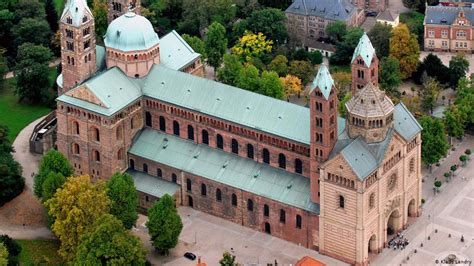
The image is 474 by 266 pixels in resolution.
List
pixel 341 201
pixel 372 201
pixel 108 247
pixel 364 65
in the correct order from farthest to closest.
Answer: pixel 364 65, pixel 372 201, pixel 341 201, pixel 108 247

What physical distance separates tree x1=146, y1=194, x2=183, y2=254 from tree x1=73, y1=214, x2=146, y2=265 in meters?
6.47

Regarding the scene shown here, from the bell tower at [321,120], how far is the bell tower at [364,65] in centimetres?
754

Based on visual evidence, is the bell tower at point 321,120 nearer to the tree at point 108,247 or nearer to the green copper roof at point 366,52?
the green copper roof at point 366,52

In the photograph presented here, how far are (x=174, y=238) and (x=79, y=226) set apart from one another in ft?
49.3

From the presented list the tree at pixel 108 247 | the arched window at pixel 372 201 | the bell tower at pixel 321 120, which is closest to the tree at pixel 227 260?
the tree at pixel 108 247

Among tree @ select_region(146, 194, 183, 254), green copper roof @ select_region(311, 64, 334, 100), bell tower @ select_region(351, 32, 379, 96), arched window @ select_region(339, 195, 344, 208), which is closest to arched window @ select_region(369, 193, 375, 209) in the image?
arched window @ select_region(339, 195, 344, 208)

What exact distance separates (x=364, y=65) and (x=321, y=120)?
464 inches

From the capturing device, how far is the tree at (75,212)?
197 metres

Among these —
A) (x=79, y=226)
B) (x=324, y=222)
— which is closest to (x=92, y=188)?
(x=79, y=226)

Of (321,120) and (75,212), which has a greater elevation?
(321,120)

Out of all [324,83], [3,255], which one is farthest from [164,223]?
[324,83]

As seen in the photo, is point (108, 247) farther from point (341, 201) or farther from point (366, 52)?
point (366, 52)

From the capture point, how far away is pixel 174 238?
199 metres

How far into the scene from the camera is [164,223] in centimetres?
19788
